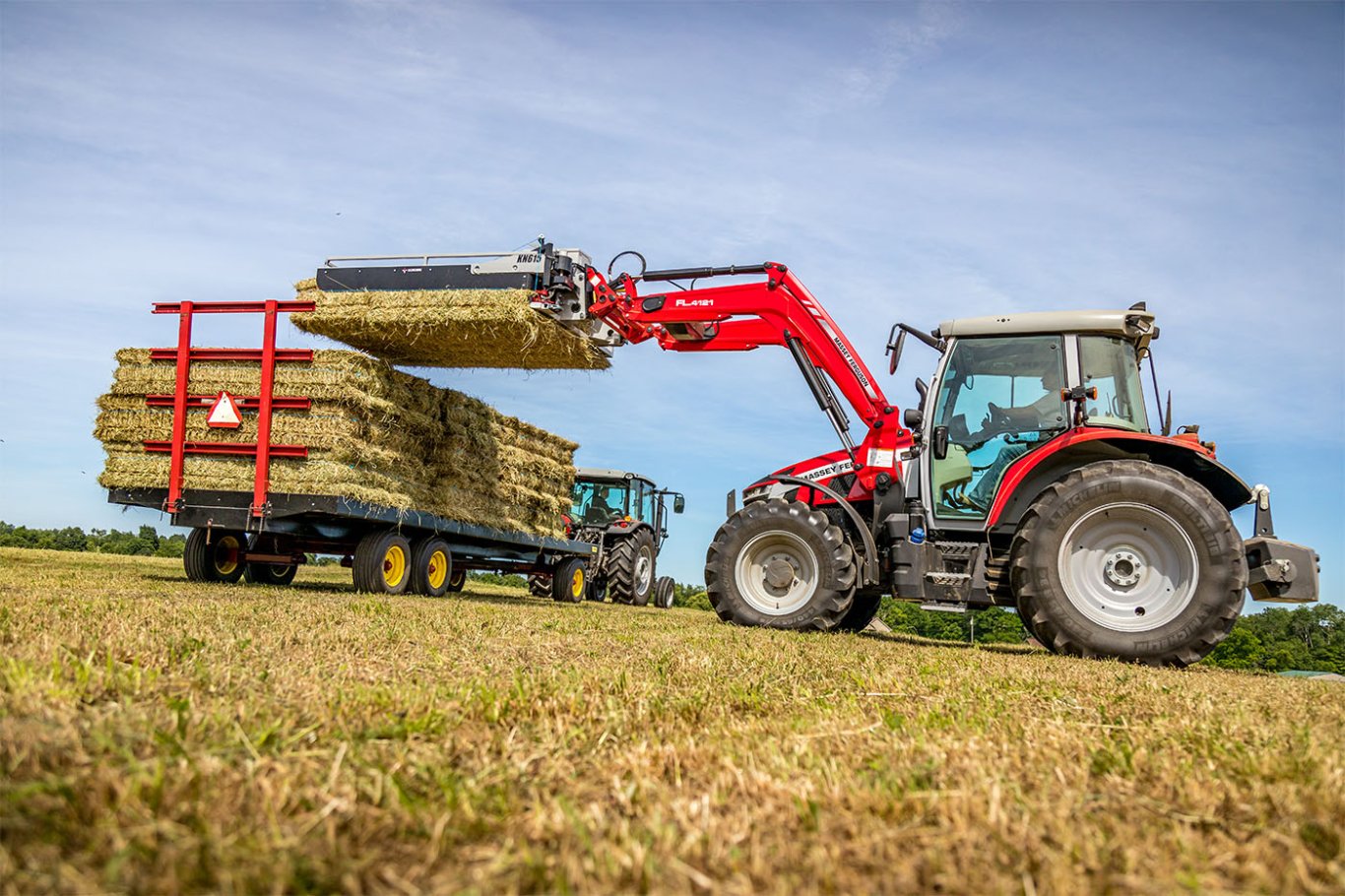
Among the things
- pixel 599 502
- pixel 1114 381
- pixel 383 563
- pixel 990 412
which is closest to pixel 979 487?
pixel 990 412

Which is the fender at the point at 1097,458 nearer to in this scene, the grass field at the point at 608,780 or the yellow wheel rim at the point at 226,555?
the grass field at the point at 608,780

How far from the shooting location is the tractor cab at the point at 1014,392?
7.45 meters

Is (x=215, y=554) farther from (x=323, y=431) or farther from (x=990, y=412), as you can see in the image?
(x=990, y=412)

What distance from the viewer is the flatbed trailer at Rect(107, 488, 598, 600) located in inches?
360

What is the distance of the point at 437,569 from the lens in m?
10.9

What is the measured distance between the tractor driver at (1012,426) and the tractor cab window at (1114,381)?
0.24 m

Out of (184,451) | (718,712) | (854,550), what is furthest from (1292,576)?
(184,451)

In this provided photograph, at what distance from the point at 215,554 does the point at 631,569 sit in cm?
755

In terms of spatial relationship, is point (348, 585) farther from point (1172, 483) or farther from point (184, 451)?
point (1172, 483)

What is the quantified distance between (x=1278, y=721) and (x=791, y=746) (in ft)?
6.67

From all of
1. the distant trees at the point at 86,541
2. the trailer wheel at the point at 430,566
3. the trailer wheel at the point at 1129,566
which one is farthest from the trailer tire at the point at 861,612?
the distant trees at the point at 86,541

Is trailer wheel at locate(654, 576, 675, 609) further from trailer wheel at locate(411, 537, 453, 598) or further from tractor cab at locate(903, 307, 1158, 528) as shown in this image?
tractor cab at locate(903, 307, 1158, 528)

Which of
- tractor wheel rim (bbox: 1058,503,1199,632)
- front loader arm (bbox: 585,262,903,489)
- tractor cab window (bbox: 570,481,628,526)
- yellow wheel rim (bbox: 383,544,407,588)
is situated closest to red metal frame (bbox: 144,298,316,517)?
yellow wheel rim (bbox: 383,544,407,588)

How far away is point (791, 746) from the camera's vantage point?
2.52 metres
